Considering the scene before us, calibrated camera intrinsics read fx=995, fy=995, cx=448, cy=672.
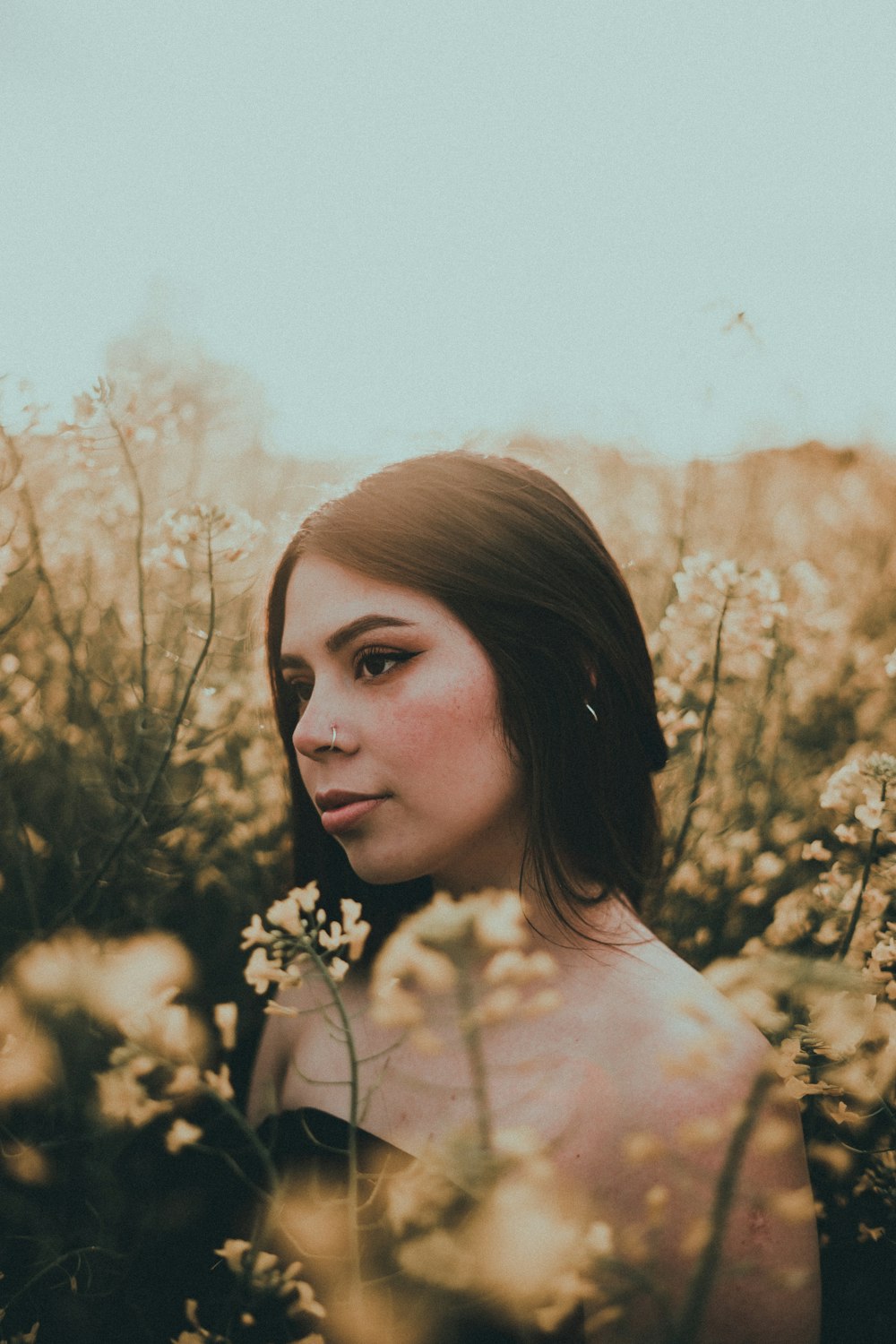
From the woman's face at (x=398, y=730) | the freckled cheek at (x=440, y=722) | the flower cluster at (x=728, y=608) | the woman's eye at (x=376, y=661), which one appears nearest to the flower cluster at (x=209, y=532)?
the woman's face at (x=398, y=730)

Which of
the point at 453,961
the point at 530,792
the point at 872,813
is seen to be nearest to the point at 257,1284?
the point at 453,961

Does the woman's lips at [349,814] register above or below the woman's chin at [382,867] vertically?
above

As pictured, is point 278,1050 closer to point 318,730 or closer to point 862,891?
point 318,730

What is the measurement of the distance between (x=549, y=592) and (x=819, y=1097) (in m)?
0.73

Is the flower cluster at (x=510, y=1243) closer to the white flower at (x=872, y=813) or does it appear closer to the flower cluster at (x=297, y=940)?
the flower cluster at (x=297, y=940)

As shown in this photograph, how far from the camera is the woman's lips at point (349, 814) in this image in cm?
130

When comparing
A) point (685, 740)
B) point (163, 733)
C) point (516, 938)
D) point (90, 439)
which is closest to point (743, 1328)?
point (516, 938)

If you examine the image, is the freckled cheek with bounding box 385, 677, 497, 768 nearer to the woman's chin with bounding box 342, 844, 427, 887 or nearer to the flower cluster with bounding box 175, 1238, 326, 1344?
the woman's chin with bounding box 342, 844, 427, 887

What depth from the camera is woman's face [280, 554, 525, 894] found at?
4.22 feet

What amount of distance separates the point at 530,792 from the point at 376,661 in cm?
28

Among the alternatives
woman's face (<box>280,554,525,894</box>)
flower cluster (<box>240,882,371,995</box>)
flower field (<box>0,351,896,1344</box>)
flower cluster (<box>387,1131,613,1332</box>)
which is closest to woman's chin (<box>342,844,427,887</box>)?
woman's face (<box>280,554,525,894</box>)

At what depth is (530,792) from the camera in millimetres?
1397

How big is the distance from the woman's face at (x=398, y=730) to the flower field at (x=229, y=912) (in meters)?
0.16

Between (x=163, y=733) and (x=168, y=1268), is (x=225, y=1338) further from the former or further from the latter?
(x=163, y=733)
